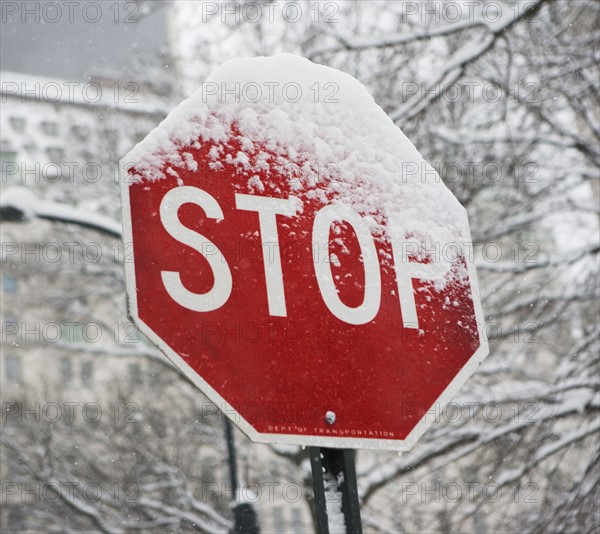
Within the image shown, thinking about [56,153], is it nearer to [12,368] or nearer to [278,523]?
[278,523]

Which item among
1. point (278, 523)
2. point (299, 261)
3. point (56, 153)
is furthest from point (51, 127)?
point (299, 261)

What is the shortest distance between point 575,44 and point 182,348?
25.4 ft

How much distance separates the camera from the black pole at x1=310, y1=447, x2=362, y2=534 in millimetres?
1994

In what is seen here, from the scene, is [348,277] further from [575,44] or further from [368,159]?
[575,44]

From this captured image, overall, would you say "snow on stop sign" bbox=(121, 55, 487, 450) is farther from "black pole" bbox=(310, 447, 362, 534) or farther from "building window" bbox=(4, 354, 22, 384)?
"building window" bbox=(4, 354, 22, 384)

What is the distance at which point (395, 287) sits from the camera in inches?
87.0

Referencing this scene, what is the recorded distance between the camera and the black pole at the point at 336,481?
1.99 meters

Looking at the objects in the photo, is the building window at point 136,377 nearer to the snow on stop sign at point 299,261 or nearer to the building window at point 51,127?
the building window at point 51,127

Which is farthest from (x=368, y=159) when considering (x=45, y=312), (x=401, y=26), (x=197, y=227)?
(x=45, y=312)

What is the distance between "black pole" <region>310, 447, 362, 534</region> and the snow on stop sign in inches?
2.8

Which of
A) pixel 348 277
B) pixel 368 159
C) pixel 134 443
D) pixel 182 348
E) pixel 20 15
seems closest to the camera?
pixel 182 348

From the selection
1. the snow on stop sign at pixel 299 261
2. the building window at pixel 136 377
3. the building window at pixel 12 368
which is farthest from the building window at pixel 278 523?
the building window at pixel 12 368

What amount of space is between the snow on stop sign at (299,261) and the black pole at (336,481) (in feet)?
0.23

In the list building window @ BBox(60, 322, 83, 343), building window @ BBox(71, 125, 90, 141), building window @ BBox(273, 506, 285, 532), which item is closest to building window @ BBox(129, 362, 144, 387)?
building window @ BBox(60, 322, 83, 343)
